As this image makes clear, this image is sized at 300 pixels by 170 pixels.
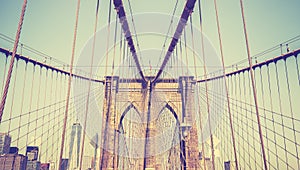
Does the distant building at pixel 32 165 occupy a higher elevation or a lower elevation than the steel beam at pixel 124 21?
lower

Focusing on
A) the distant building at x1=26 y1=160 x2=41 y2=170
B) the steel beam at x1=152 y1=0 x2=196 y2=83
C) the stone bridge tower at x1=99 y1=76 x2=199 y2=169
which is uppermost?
the steel beam at x1=152 y1=0 x2=196 y2=83

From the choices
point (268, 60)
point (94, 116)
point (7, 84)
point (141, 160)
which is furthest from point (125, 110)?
point (7, 84)

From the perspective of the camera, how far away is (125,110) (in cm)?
1516

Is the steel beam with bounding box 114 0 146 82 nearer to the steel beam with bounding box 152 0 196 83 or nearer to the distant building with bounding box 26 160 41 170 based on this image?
the steel beam with bounding box 152 0 196 83

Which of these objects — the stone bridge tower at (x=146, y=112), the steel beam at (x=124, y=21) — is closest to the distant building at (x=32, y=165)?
the stone bridge tower at (x=146, y=112)

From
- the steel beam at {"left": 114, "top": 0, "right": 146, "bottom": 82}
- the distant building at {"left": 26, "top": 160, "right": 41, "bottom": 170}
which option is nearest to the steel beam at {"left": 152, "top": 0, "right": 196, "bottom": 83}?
the steel beam at {"left": 114, "top": 0, "right": 146, "bottom": 82}

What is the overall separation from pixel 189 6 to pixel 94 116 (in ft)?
33.8

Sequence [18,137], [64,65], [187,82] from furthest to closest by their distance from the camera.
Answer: [187,82] → [64,65] → [18,137]

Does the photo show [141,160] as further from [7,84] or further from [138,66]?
[7,84]

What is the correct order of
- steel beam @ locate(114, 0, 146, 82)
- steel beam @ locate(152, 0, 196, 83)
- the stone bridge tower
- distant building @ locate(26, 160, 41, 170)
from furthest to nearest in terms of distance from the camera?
1. distant building @ locate(26, 160, 41, 170)
2. the stone bridge tower
3. steel beam @ locate(114, 0, 146, 82)
4. steel beam @ locate(152, 0, 196, 83)

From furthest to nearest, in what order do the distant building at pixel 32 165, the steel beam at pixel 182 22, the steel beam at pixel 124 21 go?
the distant building at pixel 32 165, the steel beam at pixel 124 21, the steel beam at pixel 182 22

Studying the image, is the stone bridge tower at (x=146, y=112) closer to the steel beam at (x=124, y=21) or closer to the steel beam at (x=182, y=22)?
the steel beam at (x=182, y=22)

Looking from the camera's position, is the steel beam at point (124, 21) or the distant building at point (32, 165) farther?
the distant building at point (32, 165)

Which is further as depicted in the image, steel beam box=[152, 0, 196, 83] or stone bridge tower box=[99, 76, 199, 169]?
stone bridge tower box=[99, 76, 199, 169]
